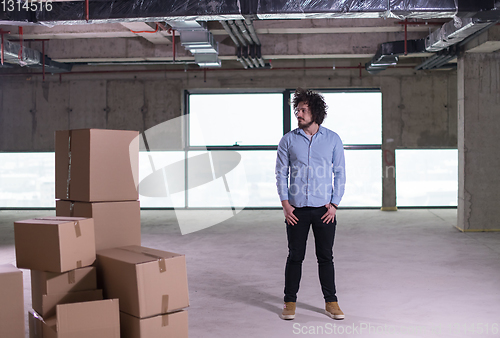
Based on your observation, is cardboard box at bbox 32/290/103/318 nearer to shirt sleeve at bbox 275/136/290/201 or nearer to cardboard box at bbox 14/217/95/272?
cardboard box at bbox 14/217/95/272

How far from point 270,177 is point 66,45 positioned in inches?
176

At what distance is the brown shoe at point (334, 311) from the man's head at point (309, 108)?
1181 mm

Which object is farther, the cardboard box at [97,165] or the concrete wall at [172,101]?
the concrete wall at [172,101]

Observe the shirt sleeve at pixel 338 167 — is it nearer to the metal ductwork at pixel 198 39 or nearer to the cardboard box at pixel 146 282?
the cardboard box at pixel 146 282

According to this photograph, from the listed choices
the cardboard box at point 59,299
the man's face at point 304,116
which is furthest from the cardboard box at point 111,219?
the man's face at point 304,116

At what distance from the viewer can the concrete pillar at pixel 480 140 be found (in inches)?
251

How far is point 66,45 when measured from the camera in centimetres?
761

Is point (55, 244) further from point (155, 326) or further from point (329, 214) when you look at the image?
point (329, 214)

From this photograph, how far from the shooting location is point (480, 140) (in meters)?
6.42

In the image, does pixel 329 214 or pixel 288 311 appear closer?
pixel 329 214

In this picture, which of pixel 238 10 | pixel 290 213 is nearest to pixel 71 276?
pixel 290 213

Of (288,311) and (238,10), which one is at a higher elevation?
(238,10)

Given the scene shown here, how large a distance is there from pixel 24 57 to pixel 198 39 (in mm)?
2801

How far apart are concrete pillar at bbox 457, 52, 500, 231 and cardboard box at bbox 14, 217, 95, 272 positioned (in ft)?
18.1
